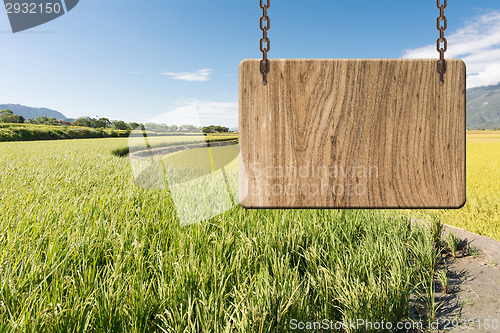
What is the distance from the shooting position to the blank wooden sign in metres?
1.28

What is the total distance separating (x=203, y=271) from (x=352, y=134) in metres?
1.32

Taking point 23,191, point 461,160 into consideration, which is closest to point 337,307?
point 461,160

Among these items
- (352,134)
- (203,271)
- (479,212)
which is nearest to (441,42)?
(352,134)

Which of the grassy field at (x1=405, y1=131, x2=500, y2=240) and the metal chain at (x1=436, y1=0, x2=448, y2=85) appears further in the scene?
the grassy field at (x1=405, y1=131, x2=500, y2=240)

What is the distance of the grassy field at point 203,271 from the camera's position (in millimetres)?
1730

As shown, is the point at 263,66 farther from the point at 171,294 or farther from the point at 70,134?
the point at 70,134

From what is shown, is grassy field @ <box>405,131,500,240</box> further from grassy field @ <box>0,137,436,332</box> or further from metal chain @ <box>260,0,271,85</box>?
metal chain @ <box>260,0,271,85</box>

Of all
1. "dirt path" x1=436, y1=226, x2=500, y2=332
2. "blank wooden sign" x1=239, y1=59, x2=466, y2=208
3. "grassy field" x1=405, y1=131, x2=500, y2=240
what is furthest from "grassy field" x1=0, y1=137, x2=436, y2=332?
"grassy field" x1=405, y1=131, x2=500, y2=240

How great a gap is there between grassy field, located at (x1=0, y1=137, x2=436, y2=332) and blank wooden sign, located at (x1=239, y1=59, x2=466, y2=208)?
764 mm

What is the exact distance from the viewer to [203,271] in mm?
2068

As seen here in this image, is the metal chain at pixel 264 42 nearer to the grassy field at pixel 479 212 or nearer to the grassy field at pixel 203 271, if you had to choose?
the grassy field at pixel 203 271

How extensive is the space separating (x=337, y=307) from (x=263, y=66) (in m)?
1.51

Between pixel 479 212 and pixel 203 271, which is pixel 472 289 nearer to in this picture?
pixel 203 271

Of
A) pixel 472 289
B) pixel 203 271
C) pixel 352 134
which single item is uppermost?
pixel 352 134
